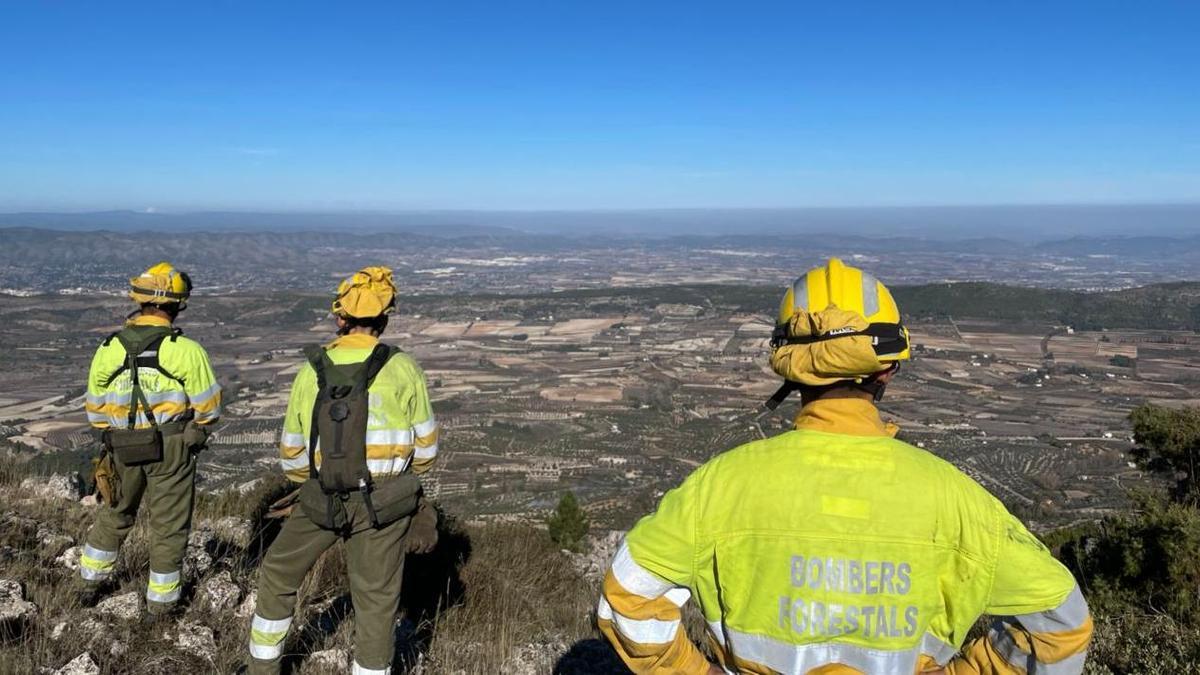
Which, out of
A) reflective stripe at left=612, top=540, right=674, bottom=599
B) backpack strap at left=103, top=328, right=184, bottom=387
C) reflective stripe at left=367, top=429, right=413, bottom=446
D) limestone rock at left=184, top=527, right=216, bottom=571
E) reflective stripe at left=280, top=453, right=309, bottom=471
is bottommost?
limestone rock at left=184, top=527, right=216, bottom=571

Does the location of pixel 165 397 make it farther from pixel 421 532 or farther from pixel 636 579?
pixel 636 579

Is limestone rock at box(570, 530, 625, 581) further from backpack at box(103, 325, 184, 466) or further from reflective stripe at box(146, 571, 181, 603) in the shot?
backpack at box(103, 325, 184, 466)

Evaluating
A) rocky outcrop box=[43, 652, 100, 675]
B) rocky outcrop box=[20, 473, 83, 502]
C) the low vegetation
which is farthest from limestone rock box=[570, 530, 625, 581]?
rocky outcrop box=[20, 473, 83, 502]

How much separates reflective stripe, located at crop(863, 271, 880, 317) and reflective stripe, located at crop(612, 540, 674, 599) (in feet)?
2.87

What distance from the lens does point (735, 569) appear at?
1748 millimetres

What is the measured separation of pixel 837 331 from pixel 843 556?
55 cm

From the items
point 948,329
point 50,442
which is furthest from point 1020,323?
point 50,442

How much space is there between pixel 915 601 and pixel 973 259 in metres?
147

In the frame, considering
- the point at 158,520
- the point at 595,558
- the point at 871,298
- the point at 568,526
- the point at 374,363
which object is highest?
the point at 871,298

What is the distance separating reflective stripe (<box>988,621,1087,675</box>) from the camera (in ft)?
5.63

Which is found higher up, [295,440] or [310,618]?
[295,440]

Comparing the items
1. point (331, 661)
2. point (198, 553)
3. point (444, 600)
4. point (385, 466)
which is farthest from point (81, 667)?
point (444, 600)

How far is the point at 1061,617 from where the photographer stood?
1680mm

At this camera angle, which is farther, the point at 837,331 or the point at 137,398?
the point at 137,398
